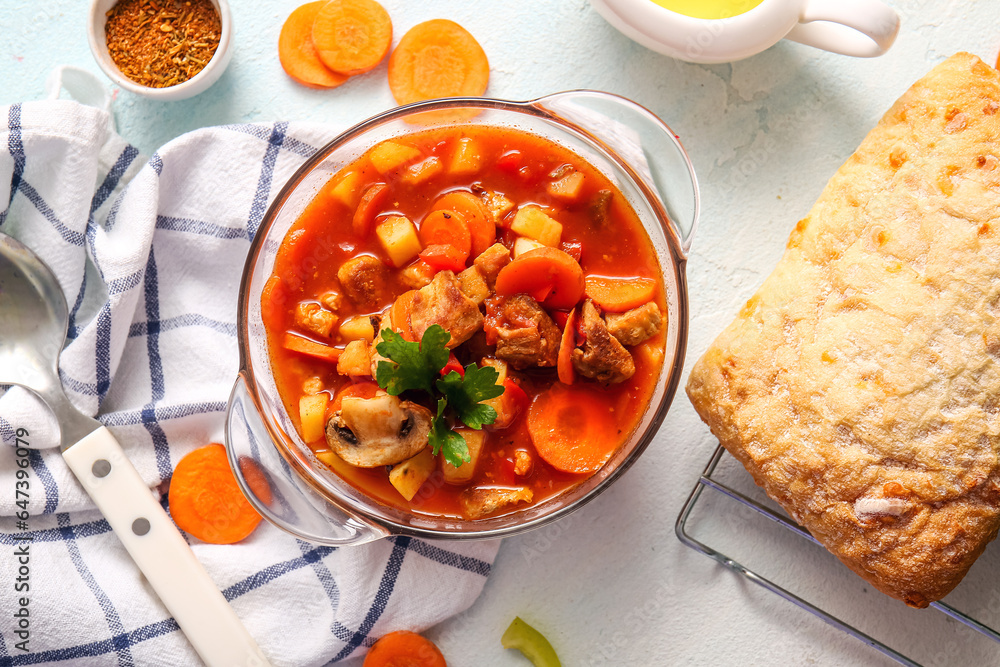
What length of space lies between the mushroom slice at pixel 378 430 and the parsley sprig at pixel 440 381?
0.06 m

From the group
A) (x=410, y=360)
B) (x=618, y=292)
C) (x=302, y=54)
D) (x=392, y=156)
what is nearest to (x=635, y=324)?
(x=618, y=292)

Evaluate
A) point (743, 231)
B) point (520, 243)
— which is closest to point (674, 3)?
point (743, 231)

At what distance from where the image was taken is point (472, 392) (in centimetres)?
223

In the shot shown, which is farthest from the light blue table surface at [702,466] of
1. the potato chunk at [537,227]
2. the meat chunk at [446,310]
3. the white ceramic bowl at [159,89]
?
the meat chunk at [446,310]

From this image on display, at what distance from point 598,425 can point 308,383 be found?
96 cm

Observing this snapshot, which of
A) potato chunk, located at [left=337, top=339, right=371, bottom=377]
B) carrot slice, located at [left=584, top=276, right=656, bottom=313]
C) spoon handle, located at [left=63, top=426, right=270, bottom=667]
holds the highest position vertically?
carrot slice, located at [left=584, top=276, right=656, bottom=313]

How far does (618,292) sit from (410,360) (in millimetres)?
722

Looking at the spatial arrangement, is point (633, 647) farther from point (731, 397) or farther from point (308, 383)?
point (308, 383)

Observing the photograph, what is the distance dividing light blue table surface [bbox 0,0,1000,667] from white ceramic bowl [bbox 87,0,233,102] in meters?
0.16

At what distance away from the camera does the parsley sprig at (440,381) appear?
2186mm

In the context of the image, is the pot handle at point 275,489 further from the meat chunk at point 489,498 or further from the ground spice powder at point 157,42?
the ground spice powder at point 157,42

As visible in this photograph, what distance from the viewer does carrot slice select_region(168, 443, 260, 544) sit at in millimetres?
2828

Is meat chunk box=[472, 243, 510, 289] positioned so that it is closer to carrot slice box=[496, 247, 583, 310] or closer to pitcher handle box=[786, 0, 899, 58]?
carrot slice box=[496, 247, 583, 310]

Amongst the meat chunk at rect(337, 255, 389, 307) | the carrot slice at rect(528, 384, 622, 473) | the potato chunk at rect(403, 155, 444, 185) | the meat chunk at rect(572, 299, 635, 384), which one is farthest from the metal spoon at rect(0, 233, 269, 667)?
the meat chunk at rect(572, 299, 635, 384)
